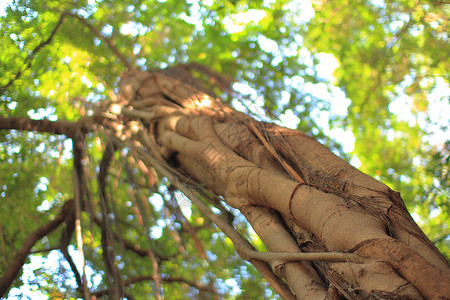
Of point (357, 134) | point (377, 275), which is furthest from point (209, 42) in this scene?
point (377, 275)

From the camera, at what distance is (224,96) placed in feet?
15.5

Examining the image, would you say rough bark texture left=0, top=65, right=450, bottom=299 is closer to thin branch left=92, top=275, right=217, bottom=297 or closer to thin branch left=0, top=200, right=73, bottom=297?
thin branch left=0, top=200, right=73, bottom=297

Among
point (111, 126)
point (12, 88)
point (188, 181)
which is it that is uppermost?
point (12, 88)

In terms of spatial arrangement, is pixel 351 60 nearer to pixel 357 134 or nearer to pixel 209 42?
pixel 357 134

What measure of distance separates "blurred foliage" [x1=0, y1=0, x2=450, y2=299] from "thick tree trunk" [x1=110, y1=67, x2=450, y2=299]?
1.56 ft

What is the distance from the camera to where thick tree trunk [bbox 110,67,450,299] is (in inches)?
49.3

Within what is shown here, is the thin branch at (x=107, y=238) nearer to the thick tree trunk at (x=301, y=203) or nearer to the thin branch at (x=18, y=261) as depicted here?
the thick tree trunk at (x=301, y=203)

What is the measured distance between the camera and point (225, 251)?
427 cm

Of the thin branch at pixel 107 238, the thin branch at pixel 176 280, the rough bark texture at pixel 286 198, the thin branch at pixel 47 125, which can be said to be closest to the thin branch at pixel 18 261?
the rough bark texture at pixel 286 198

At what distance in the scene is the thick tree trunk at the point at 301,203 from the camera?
4.11 feet

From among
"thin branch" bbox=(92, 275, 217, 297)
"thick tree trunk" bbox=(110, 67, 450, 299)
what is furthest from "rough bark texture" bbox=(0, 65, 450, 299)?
"thin branch" bbox=(92, 275, 217, 297)

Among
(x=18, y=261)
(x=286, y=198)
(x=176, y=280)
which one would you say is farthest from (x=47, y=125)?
(x=286, y=198)

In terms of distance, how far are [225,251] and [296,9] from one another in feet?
11.2

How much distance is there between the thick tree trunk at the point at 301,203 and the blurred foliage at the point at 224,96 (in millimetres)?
476
